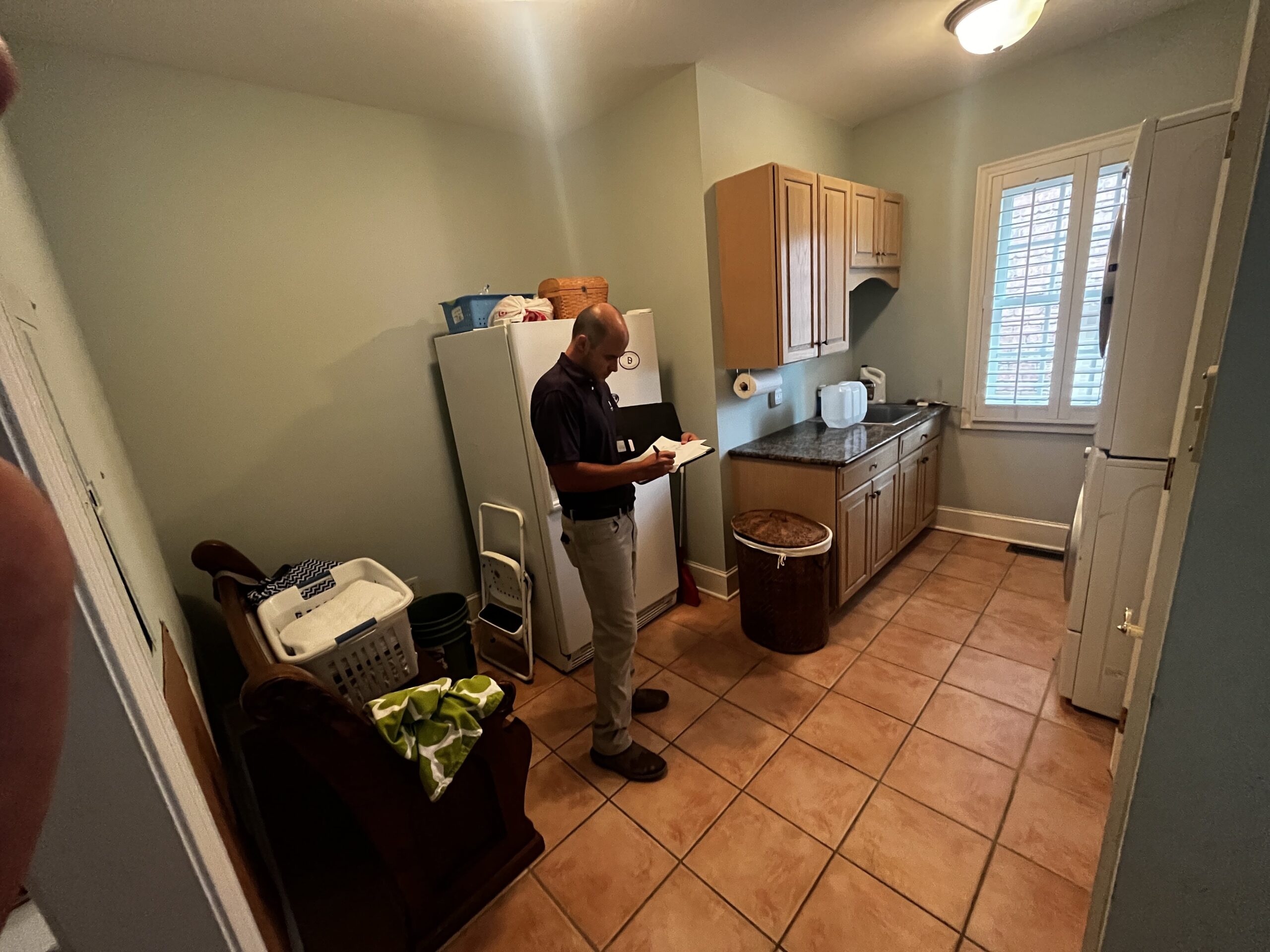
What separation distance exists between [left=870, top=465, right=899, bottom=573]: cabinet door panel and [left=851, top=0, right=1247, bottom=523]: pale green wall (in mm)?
821

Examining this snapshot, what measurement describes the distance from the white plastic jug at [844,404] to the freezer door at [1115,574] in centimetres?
142

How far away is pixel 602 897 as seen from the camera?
136cm

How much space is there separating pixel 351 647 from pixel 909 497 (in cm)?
287

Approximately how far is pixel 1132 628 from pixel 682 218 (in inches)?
89.6

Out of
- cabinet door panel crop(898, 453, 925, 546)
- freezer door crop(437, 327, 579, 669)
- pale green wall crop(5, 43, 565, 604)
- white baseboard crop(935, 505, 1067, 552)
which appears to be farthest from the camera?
white baseboard crop(935, 505, 1067, 552)

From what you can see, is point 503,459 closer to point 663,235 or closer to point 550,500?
point 550,500

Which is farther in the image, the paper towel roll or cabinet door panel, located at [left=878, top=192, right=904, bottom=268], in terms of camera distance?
cabinet door panel, located at [left=878, top=192, right=904, bottom=268]

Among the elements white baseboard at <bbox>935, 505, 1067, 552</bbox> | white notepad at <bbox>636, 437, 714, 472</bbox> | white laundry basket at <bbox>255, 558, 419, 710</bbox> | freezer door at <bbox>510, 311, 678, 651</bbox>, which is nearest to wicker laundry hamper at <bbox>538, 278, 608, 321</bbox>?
freezer door at <bbox>510, 311, 678, 651</bbox>

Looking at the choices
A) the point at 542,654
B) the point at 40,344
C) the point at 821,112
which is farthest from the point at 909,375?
the point at 40,344

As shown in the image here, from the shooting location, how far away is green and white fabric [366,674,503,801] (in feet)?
3.74

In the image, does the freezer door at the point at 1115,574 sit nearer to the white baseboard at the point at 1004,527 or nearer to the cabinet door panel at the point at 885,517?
the cabinet door panel at the point at 885,517

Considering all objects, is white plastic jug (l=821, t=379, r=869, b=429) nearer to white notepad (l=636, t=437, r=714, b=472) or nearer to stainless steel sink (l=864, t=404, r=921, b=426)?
stainless steel sink (l=864, t=404, r=921, b=426)

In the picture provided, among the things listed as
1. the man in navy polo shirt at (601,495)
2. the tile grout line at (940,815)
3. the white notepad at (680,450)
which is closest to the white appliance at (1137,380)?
the tile grout line at (940,815)

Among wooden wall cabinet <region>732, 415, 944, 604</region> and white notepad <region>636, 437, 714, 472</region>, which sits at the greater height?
white notepad <region>636, 437, 714, 472</region>
